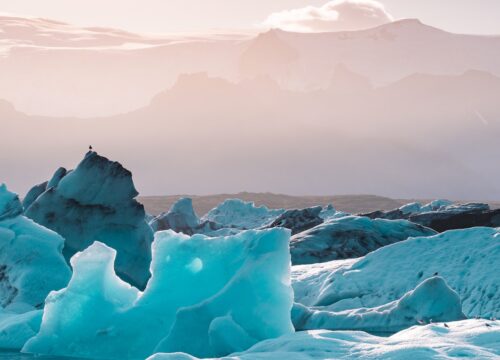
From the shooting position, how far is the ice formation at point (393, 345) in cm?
1094

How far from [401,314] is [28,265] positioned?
10.7 meters

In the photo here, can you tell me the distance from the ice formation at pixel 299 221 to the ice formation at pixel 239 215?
1693cm

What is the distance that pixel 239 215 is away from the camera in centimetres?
7119

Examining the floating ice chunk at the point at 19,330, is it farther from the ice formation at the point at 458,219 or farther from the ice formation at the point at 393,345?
the ice formation at the point at 458,219

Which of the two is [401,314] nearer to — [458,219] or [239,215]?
[458,219]

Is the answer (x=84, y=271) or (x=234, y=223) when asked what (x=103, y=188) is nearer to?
(x=84, y=271)

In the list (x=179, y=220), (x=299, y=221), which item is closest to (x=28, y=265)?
(x=299, y=221)

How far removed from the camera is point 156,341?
19438 millimetres

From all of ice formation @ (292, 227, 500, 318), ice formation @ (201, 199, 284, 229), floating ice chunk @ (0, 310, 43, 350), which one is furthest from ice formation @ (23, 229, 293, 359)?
ice formation @ (201, 199, 284, 229)

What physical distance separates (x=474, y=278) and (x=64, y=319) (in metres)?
12.2

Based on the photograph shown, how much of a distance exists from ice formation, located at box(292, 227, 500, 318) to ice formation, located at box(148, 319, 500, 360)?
13534 millimetres

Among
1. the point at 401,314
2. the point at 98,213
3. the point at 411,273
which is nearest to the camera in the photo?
the point at 401,314

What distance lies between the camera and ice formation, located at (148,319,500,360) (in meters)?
10.9

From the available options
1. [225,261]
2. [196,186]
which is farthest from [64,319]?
[196,186]
